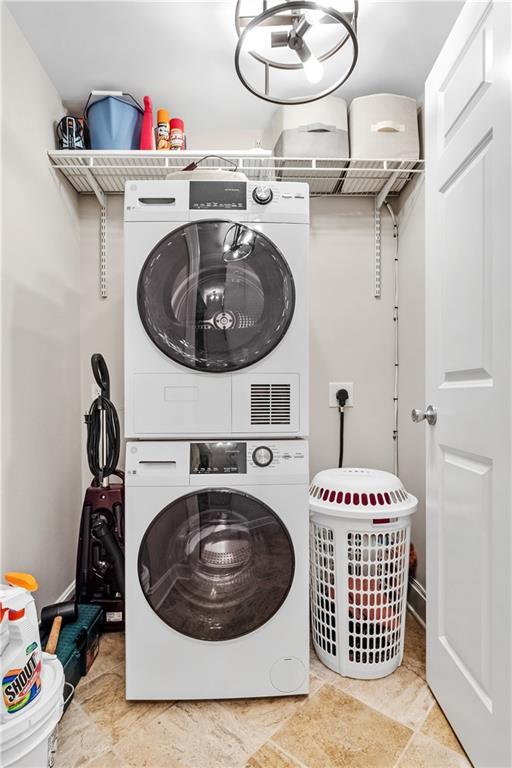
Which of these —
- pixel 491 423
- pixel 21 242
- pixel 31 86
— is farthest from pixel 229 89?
pixel 491 423

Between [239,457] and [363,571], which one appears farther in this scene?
[363,571]

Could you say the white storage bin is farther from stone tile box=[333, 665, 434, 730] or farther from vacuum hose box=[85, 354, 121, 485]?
stone tile box=[333, 665, 434, 730]

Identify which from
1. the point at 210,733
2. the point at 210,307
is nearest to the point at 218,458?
the point at 210,307

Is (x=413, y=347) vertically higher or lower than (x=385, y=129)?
lower

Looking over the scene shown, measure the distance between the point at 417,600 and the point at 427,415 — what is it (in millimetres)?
1046

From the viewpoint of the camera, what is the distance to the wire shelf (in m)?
1.95

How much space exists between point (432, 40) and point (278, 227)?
1.02m

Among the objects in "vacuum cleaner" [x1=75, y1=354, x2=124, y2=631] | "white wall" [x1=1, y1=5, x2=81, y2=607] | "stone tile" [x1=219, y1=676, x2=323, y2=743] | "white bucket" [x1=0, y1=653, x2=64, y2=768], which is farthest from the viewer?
"vacuum cleaner" [x1=75, y1=354, x2=124, y2=631]

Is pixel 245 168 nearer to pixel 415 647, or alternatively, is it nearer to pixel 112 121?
pixel 112 121

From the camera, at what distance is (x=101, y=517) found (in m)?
1.82

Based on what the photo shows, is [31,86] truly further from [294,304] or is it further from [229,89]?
[294,304]

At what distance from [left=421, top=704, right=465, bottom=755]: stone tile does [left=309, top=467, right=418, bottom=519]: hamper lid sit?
616 mm

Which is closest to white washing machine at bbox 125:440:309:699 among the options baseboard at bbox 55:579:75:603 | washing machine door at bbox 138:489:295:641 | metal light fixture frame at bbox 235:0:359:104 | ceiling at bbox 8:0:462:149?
washing machine door at bbox 138:489:295:641

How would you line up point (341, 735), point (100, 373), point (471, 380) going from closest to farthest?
point (471, 380), point (341, 735), point (100, 373)
